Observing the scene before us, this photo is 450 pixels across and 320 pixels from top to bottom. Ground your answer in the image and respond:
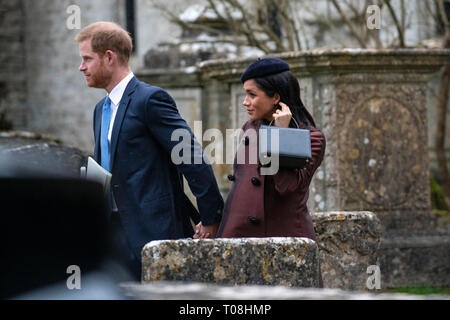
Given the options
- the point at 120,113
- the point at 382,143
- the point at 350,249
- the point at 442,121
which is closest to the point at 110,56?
the point at 120,113

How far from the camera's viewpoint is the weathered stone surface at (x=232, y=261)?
261 centimetres

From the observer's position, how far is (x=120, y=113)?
4008 mm

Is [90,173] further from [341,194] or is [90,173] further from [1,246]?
[341,194]

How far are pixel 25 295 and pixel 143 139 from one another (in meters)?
2.43

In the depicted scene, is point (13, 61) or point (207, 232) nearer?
point (207, 232)

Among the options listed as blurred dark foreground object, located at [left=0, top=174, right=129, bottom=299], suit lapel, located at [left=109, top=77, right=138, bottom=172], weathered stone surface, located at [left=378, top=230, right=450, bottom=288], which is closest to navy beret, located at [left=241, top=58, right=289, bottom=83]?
suit lapel, located at [left=109, top=77, right=138, bottom=172]

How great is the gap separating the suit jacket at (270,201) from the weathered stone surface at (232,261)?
0.84m

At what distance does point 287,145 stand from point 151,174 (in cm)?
76

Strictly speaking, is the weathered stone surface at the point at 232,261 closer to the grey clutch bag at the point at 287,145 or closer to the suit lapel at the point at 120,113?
the grey clutch bag at the point at 287,145

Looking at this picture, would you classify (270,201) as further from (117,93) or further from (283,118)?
(117,93)

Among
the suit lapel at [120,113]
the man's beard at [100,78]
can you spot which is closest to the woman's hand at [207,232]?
the suit lapel at [120,113]
